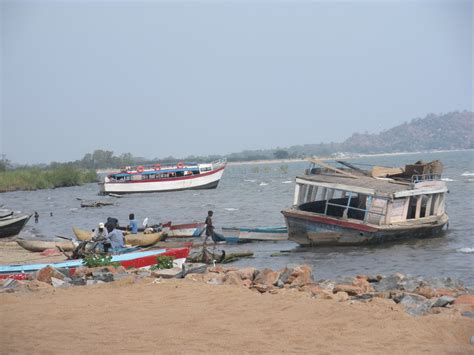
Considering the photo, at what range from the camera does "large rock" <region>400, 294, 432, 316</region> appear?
32.2ft

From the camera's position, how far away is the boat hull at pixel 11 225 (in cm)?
2891

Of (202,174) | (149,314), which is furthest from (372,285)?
(202,174)

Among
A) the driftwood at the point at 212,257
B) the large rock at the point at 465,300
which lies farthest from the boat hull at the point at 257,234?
the large rock at the point at 465,300

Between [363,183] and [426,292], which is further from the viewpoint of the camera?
[363,183]

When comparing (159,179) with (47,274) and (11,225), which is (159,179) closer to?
(11,225)

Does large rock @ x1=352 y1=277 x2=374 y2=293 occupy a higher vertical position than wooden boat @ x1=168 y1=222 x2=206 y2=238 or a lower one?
higher

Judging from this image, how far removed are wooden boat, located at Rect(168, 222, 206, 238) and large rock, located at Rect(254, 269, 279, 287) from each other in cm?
1051

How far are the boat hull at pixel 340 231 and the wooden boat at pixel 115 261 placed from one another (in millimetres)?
6507

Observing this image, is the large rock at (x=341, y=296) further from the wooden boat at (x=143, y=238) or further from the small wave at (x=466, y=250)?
the wooden boat at (x=143, y=238)

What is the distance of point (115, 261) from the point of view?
49.8 feet

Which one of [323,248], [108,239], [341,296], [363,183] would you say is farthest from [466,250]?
[108,239]

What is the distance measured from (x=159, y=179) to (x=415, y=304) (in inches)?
2221

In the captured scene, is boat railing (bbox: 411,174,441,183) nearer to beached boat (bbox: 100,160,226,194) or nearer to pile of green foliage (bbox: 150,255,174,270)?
pile of green foliage (bbox: 150,255,174,270)

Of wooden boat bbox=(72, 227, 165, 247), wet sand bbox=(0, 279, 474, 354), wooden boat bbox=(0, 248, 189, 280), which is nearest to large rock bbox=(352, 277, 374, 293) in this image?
wet sand bbox=(0, 279, 474, 354)
